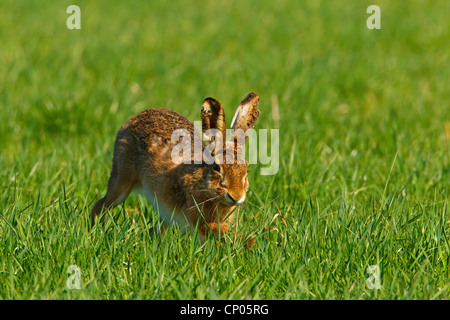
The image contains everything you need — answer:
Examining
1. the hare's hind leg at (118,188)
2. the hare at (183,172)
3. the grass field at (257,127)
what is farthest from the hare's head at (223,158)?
the hare's hind leg at (118,188)

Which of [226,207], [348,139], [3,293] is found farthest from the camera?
[348,139]

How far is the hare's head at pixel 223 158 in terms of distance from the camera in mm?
3633

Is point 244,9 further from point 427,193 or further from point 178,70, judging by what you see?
point 427,193

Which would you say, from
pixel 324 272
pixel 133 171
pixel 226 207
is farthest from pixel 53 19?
pixel 324 272

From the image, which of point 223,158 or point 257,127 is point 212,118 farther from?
point 257,127

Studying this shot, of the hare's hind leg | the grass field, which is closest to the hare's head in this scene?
the grass field

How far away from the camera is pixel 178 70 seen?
27.6 ft

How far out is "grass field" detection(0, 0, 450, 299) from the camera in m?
3.34

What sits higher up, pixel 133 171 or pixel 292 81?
pixel 292 81

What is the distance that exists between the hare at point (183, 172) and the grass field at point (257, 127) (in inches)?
7.1

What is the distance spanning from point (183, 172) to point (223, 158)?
42 cm

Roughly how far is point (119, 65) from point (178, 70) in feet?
2.41

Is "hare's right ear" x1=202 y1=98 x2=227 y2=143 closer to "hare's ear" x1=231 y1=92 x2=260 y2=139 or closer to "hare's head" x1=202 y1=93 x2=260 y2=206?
"hare's head" x1=202 y1=93 x2=260 y2=206

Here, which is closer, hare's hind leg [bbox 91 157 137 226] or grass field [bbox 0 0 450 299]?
→ grass field [bbox 0 0 450 299]
